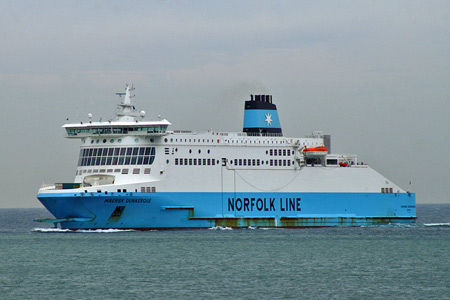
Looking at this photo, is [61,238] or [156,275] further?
[61,238]

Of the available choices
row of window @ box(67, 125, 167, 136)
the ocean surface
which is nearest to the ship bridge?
row of window @ box(67, 125, 167, 136)

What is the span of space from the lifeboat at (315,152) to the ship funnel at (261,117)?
7.82ft

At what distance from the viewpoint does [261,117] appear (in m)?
57.0

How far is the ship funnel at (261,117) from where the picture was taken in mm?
56938

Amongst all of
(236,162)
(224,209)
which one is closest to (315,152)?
(236,162)

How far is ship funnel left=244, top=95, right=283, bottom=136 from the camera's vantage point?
56.9 m

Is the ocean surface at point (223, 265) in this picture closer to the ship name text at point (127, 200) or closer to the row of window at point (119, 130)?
the ship name text at point (127, 200)

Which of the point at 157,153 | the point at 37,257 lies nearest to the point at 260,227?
the point at 157,153

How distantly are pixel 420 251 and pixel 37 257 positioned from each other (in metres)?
19.8

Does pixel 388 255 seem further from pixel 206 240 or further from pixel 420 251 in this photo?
pixel 206 240

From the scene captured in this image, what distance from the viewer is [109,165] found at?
166 ft

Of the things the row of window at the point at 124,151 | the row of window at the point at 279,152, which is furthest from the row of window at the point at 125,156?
the row of window at the point at 279,152

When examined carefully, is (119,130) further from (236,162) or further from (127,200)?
(236,162)

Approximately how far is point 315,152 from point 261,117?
15.3 ft
